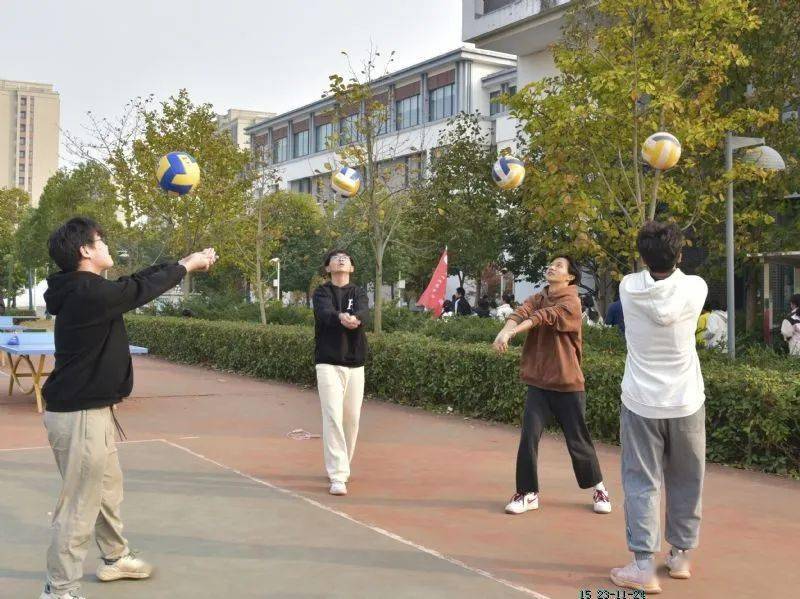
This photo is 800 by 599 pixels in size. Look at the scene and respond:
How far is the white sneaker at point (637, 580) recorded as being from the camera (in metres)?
4.42

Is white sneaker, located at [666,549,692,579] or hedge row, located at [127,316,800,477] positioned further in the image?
hedge row, located at [127,316,800,477]

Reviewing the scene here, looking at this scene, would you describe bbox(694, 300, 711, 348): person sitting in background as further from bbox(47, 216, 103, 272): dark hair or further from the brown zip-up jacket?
bbox(47, 216, 103, 272): dark hair

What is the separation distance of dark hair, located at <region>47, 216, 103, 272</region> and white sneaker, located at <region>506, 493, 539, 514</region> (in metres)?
3.28

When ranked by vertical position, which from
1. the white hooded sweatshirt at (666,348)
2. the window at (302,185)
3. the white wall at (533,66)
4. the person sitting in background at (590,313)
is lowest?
the white hooded sweatshirt at (666,348)

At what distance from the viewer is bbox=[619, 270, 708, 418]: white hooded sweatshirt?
449 centimetres

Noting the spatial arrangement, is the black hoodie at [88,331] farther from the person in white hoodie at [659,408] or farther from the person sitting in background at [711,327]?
the person sitting in background at [711,327]

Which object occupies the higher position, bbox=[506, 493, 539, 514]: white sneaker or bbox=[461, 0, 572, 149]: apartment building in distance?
bbox=[461, 0, 572, 149]: apartment building in distance

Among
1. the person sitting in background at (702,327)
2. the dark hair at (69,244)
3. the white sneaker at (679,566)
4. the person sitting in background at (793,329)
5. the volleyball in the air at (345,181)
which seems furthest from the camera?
the volleyball in the air at (345,181)

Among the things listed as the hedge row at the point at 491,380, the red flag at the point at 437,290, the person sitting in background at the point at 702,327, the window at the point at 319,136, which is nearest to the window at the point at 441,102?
the window at the point at 319,136

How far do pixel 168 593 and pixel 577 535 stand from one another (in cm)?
249

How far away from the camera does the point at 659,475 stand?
4555mm

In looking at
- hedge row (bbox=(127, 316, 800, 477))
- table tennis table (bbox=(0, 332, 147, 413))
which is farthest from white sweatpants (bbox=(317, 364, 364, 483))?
table tennis table (bbox=(0, 332, 147, 413))

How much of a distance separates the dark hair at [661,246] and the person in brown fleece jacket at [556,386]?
139 centimetres

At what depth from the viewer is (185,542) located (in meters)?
5.23
